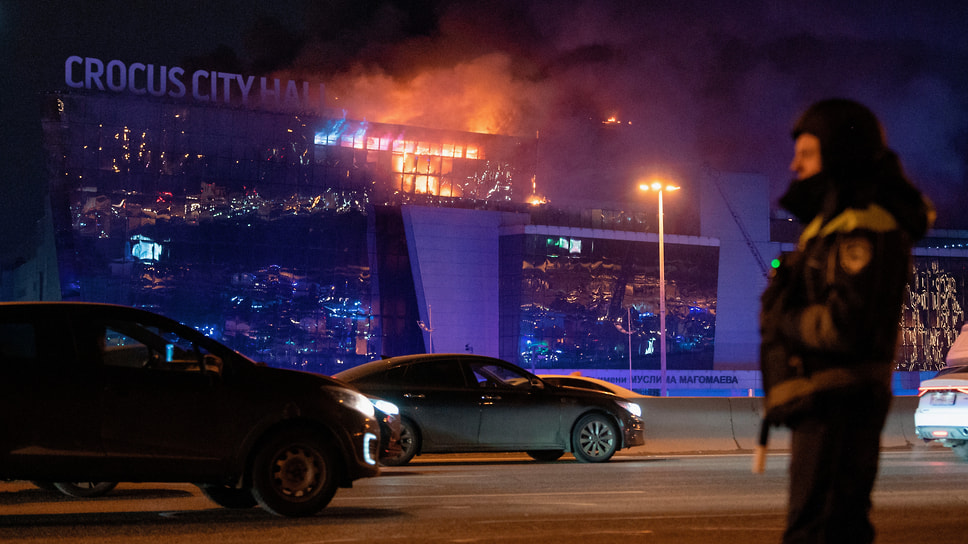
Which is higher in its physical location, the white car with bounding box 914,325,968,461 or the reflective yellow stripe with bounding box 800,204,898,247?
the reflective yellow stripe with bounding box 800,204,898,247

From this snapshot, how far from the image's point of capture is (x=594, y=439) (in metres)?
14.5

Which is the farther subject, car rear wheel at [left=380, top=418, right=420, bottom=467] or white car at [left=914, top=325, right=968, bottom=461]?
white car at [left=914, top=325, right=968, bottom=461]

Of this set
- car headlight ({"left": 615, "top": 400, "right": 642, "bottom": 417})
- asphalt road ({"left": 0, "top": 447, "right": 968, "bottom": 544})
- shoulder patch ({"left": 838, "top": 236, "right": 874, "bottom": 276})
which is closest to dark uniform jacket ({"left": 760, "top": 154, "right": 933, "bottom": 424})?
shoulder patch ({"left": 838, "top": 236, "right": 874, "bottom": 276})

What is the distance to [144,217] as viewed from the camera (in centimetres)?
5553

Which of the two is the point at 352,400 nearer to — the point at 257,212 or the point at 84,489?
the point at 84,489

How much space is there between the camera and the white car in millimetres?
13859

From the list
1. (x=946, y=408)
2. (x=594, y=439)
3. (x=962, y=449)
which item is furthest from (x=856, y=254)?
(x=962, y=449)

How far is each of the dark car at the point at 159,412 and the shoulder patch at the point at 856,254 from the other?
5672 millimetres

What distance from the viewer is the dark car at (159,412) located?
24.2 ft

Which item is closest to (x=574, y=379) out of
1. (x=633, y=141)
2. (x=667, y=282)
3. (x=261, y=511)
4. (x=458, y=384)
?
(x=458, y=384)

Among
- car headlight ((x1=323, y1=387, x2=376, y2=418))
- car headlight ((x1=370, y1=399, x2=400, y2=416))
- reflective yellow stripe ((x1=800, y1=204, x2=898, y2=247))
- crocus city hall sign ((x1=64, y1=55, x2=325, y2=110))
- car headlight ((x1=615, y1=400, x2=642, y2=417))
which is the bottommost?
car headlight ((x1=615, y1=400, x2=642, y2=417))

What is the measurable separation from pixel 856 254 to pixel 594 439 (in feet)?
38.8

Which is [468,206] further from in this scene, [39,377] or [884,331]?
[884,331]

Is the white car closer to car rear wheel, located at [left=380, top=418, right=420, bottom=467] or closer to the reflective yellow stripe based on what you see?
car rear wheel, located at [left=380, top=418, right=420, bottom=467]
